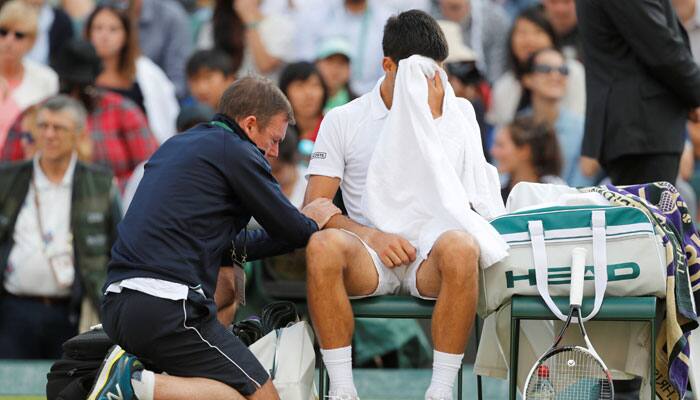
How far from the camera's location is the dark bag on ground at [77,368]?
18.4 ft

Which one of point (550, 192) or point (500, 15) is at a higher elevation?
point (500, 15)

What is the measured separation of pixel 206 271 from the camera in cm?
542

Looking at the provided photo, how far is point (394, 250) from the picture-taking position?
5578 mm

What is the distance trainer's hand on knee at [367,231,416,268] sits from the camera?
18.2ft

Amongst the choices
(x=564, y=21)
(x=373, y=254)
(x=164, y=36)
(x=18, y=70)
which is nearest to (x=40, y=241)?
(x=18, y=70)

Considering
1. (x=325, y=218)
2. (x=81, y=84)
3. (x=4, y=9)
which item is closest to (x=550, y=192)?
(x=325, y=218)

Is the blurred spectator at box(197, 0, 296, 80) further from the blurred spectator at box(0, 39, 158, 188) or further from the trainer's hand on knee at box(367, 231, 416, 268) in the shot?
the trainer's hand on knee at box(367, 231, 416, 268)

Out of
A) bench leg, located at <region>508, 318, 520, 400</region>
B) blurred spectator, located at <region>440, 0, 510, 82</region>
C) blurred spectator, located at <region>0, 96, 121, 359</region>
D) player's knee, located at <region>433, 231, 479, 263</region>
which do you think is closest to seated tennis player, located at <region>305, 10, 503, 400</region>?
player's knee, located at <region>433, 231, 479, 263</region>

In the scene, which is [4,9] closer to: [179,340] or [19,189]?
[19,189]

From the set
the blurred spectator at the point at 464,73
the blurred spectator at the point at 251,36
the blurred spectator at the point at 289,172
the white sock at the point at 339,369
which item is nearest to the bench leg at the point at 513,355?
the white sock at the point at 339,369

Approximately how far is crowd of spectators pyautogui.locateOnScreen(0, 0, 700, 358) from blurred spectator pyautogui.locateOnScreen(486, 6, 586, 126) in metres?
0.01

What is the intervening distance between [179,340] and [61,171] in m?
3.50

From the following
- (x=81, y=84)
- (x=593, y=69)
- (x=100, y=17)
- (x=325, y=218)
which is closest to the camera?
(x=325, y=218)

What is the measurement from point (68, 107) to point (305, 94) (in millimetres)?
1569
